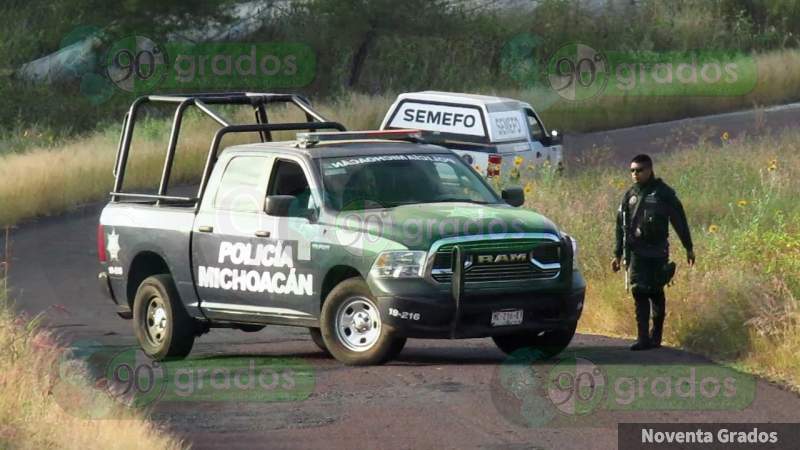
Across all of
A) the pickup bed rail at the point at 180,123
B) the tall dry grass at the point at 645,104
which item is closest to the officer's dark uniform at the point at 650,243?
the pickup bed rail at the point at 180,123

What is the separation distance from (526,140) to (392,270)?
42.3ft

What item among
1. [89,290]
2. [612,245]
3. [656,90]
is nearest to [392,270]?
[612,245]

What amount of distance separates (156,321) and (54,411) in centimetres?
474

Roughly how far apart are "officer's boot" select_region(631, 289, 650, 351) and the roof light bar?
8.16ft

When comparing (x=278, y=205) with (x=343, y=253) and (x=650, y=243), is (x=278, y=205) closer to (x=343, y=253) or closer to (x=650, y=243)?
(x=343, y=253)

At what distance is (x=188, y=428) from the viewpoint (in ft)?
36.3

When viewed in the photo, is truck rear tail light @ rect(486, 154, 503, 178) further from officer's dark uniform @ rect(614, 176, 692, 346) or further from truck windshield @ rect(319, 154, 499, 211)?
officer's dark uniform @ rect(614, 176, 692, 346)

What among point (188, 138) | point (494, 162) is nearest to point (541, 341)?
point (494, 162)

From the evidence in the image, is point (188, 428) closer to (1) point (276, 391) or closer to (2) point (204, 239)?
(1) point (276, 391)

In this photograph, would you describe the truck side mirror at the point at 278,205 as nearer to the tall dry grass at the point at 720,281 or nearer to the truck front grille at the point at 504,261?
the truck front grille at the point at 504,261

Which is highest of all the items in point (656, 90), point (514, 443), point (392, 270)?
point (656, 90)

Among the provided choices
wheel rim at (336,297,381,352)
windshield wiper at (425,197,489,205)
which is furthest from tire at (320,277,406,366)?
windshield wiper at (425,197,489,205)

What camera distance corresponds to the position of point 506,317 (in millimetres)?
13094

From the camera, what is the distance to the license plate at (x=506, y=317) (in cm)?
1305
